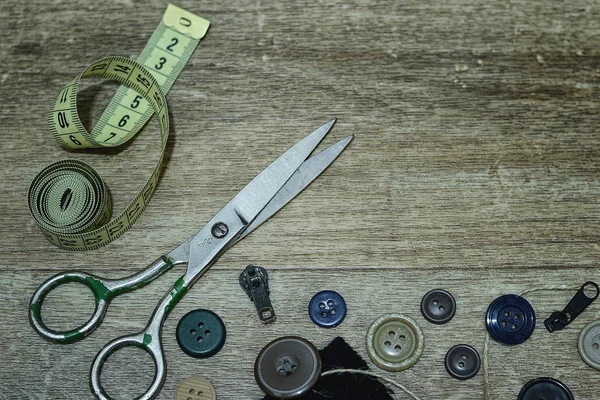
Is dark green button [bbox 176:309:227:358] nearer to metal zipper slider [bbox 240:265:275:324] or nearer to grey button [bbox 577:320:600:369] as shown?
metal zipper slider [bbox 240:265:275:324]

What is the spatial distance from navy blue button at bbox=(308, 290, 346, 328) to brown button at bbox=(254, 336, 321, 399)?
0.14 m

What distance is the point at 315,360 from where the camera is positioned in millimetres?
2098

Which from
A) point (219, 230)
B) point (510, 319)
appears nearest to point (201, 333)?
point (219, 230)

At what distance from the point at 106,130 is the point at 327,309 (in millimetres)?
906

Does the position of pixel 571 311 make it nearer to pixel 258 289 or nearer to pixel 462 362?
pixel 462 362

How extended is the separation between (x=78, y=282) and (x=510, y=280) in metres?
1.25

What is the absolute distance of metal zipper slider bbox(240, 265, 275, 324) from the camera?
7.42 ft

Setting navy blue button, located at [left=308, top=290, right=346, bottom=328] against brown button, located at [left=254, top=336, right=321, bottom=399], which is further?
navy blue button, located at [left=308, top=290, right=346, bottom=328]

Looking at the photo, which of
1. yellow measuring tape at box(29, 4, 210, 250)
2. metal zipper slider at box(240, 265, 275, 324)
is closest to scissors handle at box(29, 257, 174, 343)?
yellow measuring tape at box(29, 4, 210, 250)

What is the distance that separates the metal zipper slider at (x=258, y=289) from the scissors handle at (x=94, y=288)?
0.73ft

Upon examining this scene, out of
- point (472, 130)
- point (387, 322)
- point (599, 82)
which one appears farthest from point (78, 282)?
point (599, 82)

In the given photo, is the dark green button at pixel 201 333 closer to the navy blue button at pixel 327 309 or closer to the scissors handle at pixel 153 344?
the scissors handle at pixel 153 344

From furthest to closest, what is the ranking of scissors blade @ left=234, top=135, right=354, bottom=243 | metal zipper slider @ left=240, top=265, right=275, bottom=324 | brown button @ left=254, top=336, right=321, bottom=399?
scissors blade @ left=234, top=135, right=354, bottom=243, metal zipper slider @ left=240, top=265, right=275, bottom=324, brown button @ left=254, top=336, right=321, bottom=399

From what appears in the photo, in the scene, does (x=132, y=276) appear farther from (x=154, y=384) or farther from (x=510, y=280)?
(x=510, y=280)
